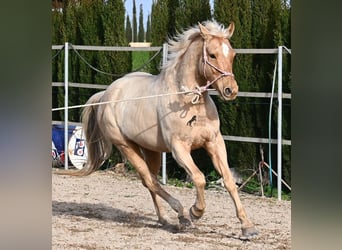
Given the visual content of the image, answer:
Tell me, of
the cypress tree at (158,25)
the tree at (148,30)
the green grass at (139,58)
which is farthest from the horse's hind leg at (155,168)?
the green grass at (139,58)

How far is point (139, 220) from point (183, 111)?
1078 mm

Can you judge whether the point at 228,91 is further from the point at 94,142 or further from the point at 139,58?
the point at 139,58

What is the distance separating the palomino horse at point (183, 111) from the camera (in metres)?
3.34

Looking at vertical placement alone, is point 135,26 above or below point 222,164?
above

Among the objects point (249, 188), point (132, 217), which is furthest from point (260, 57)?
point (132, 217)

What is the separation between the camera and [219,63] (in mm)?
3303

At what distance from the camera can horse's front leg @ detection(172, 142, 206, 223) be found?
11.0 feet

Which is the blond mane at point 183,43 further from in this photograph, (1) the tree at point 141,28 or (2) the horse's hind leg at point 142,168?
(1) the tree at point 141,28

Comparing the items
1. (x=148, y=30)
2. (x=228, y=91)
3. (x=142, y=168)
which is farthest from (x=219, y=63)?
(x=148, y=30)

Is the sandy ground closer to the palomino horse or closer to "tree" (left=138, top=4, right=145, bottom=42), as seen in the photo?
the palomino horse

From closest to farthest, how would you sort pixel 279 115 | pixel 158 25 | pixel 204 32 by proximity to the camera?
pixel 204 32, pixel 279 115, pixel 158 25

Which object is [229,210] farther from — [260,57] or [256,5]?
[256,5]

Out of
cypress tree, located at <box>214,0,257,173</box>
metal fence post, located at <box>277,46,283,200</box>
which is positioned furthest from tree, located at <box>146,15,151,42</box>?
metal fence post, located at <box>277,46,283,200</box>

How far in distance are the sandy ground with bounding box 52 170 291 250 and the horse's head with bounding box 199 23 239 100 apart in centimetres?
77
